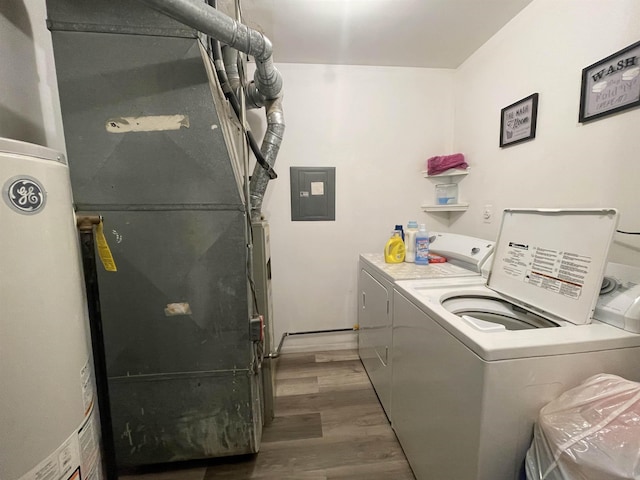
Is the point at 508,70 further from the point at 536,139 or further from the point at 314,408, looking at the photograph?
the point at 314,408

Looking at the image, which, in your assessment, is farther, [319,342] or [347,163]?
[319,342]

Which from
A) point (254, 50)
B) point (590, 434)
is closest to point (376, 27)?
point (254, 50)

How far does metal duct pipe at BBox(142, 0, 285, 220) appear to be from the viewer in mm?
823

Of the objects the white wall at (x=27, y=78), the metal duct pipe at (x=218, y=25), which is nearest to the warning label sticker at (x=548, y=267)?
the metal duct pipe at (x=218, y=25)

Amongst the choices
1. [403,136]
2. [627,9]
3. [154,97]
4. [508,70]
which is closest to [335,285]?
[403,136]

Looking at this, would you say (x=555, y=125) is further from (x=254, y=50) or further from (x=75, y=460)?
(x=75, y=460)

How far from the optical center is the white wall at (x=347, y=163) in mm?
2104

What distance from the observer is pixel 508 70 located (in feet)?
5.45

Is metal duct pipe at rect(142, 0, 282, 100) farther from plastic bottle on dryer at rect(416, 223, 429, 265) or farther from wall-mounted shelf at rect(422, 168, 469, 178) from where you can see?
wall-mounted shelf at rect(422, 168, 469, 178)

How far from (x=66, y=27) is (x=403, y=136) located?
6.96ft

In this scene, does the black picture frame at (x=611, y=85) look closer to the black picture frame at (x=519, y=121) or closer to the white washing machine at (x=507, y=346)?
the black picture frame at (x=519, y=121)

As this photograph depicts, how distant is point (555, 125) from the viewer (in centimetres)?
138

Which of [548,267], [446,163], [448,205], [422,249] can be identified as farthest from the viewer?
[448,205]

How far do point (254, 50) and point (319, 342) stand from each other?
221 centimetres
